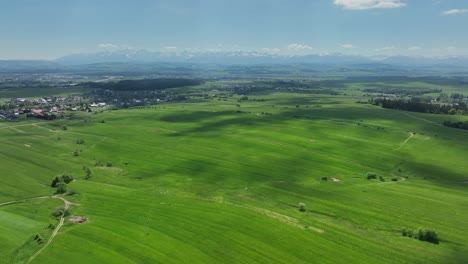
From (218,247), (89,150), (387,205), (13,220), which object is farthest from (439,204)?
(89,150)

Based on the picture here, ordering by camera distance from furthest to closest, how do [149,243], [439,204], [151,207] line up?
[439,204] < [151,207] < [149,243]

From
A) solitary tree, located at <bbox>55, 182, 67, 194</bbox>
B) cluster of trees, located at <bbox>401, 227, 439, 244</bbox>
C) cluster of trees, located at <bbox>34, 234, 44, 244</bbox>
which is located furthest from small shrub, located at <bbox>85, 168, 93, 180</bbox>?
cluster of trees, located at <bbox>401, 227, 439, 244</bbox>

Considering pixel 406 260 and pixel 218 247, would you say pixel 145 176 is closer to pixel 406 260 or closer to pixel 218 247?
pixel 218 247

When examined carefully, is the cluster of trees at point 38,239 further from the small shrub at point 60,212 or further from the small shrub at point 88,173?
the small shrub at point 88,173

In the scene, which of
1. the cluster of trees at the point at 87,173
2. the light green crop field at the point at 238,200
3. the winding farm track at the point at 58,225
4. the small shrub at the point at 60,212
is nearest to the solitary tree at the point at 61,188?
the light green crop field at the point at 238,200

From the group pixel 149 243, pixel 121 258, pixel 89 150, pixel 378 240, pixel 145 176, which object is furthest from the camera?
pixel 89 150

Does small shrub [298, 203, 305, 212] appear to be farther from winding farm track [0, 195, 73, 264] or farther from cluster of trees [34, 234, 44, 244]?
cluster of trees [34, 234, 44, 244]
